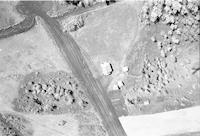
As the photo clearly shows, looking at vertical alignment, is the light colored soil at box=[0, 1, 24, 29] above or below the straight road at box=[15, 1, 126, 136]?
above

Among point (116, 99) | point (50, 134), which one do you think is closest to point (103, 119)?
point (116, 99)

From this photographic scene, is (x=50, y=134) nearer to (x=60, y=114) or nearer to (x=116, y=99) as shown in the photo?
(x=60, y=114)

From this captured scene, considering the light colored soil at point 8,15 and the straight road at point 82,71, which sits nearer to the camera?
the straight road at point 82,71

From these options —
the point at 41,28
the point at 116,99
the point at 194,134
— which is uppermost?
the point at 41,28

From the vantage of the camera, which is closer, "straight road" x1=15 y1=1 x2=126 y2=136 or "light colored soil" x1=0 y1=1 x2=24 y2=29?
"straight road" x1=15 y1=1 x2=126 y2=136

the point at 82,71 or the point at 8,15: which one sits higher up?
the point at 8,15

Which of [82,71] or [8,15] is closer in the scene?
[82,71]

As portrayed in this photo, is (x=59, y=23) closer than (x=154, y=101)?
No

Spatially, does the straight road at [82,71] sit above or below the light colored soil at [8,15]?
below
